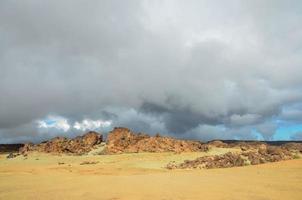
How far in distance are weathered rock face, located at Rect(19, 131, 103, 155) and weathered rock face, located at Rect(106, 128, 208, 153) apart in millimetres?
3089

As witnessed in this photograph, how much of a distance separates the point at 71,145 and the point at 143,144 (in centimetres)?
762

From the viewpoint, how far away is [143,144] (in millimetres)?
35750

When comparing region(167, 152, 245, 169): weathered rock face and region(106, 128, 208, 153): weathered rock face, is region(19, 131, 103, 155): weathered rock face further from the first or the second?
region(167, 152, 245, 169): weathered rock face

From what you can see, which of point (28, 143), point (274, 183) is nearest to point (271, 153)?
point (274, 183)

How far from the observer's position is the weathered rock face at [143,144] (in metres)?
35.2

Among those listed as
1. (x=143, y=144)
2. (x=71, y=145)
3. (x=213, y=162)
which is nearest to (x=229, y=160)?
(x=213, y=162)

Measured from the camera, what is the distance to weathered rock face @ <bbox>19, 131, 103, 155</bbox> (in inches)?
1510

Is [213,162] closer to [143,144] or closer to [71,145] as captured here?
[143,144]

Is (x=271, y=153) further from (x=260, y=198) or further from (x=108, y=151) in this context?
(x=260, y=198)

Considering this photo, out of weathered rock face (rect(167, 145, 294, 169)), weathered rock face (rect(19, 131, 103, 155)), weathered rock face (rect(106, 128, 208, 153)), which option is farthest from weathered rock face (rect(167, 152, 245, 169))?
weathered rock face (rect(19, 131, 103, 155))

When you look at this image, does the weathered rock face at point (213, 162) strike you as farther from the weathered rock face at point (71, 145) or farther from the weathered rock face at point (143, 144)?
the weathered rock face at point (71, 145)

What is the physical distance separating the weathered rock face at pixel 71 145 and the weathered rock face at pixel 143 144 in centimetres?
309

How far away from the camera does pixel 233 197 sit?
40.4 feet

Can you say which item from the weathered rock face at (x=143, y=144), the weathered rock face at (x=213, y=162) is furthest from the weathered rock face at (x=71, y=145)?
the weathered rock face at (x=213, y=162)
